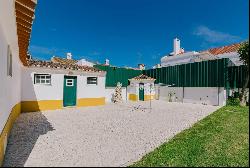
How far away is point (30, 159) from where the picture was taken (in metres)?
4.88

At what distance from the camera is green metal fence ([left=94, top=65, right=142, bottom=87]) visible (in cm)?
2228

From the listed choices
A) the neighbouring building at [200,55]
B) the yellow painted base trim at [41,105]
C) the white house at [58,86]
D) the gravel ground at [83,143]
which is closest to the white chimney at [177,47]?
the neighbouring building at [200,55]

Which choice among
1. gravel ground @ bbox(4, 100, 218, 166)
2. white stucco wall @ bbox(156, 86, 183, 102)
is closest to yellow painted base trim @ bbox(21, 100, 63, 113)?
gravel ground @ bbox(4, 100, 218, 166)

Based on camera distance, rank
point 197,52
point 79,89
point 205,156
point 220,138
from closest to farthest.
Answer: point 205,156
point 220,138
point 79,89
point 197,52

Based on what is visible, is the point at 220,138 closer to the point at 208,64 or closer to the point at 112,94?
the point at 208,64

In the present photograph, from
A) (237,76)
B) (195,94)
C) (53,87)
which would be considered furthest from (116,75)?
(237,76)

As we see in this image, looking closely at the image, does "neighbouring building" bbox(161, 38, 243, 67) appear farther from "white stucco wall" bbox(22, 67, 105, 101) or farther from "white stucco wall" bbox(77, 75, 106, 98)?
"white stucco wall" bbox(22, 67, 105, 101)

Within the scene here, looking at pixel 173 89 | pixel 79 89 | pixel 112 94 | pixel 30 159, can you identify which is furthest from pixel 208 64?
pixel 30 159

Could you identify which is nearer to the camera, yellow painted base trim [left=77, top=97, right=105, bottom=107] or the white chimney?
yellow painted base trim [left=77, top=97, right=105, bottom=107]

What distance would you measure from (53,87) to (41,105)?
151 centimetres

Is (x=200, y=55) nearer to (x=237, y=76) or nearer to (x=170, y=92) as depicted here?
(x=170, y=92)

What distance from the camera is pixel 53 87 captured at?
14633 mm

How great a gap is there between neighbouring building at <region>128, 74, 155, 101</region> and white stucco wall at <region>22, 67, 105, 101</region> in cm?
638

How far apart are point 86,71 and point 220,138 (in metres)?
12.0
